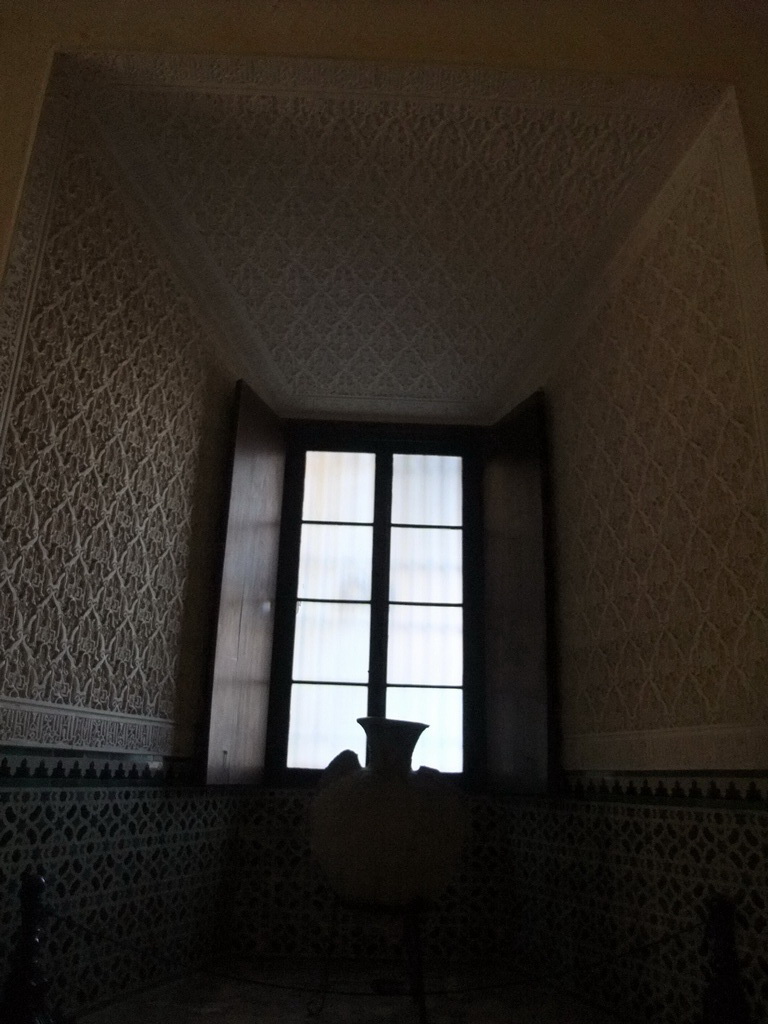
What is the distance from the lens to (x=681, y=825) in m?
2.39

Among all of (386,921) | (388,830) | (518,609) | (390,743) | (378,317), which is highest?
(378,317)

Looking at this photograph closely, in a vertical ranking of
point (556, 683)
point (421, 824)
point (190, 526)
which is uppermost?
point (190, 526)

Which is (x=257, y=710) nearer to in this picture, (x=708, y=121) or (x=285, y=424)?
(x=285, y=424)

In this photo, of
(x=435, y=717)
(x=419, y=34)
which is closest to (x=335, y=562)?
(x=435, y=717)

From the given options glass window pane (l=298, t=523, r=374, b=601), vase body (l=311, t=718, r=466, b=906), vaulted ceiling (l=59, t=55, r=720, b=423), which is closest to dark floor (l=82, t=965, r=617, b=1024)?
vase body (l=311, t=718, r=466, b=906)

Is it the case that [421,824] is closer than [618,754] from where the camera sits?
Yes

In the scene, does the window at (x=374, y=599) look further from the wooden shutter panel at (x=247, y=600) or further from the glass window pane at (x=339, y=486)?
the wooden shutter panel at (x=247, y=600)

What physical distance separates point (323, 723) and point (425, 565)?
1.03 metres

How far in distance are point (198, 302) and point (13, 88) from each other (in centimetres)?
124

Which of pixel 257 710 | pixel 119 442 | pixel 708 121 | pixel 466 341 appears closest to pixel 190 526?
pixel 119 442

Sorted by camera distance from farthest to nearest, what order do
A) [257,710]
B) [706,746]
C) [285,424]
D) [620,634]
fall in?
[285,424]
[257,710]
[620,634]
[706,746]

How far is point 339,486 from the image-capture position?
178 inches

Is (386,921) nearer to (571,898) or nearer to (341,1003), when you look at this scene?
(341,1003)

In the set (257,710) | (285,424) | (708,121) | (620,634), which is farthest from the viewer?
(285,424)
